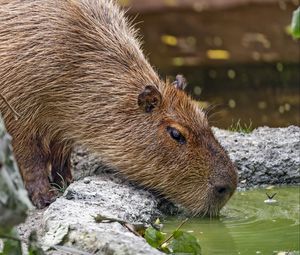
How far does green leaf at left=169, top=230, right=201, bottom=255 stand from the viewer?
6.23 metres

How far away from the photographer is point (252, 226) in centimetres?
766

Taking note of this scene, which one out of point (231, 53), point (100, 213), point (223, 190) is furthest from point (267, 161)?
point (231, 53)

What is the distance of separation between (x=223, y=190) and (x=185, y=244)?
1.47 meters

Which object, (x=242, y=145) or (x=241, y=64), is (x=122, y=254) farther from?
(x=241, y=64)

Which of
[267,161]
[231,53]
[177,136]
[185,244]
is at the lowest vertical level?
[231,53]

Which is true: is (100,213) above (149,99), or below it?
A: below

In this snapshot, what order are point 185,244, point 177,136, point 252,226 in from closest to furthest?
point 185,244
point 252,226
point 177,136

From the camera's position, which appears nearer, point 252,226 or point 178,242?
point 178,242

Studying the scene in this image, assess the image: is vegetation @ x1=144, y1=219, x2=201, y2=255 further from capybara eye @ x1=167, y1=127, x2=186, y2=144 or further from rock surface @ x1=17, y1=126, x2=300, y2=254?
capybara eye @ x1=167, y1=127, x2=186, y2=144

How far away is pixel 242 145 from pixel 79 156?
1.25 metres

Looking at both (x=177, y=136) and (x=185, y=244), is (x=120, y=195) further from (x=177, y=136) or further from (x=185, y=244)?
(x=185, y=244)

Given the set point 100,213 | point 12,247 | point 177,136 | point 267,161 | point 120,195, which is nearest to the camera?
point 12,247

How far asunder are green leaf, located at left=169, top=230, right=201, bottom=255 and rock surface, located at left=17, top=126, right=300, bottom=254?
0.90 feet

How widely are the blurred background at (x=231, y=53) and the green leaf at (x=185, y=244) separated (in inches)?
243
